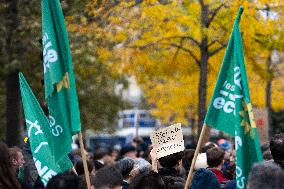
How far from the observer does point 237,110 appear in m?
6.89

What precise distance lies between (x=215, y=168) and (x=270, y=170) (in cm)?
307

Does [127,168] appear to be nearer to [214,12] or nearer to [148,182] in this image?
[148,182]

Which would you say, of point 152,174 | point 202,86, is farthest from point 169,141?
point 202,86

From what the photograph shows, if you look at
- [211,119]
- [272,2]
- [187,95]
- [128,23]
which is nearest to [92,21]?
[128,23]

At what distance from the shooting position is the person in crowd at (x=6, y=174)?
6496 mm

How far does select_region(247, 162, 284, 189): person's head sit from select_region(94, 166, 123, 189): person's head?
0.98 m

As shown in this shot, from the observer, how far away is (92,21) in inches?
719

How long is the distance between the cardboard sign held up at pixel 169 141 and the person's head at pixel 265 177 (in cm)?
225

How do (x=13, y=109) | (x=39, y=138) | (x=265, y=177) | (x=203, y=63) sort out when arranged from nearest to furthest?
(x=265, y=177) < (x=39, y=138) < (x=203, y=63) < (x=13, y=109)

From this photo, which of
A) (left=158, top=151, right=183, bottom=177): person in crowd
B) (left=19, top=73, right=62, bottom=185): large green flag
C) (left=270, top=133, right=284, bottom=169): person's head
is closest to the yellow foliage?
(left=158, top=151, right=183, bottom=177): person in crowd

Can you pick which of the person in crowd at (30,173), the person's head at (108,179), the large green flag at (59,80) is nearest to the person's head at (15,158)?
the person in crowd at (30,173)

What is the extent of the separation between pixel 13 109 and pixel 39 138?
39.4 feet

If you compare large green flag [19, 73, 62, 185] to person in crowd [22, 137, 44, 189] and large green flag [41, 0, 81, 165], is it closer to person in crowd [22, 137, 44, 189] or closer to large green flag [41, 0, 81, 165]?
large green flag [41, 0, 81, 165]

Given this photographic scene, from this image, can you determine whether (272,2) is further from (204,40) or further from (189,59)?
(189,59)
